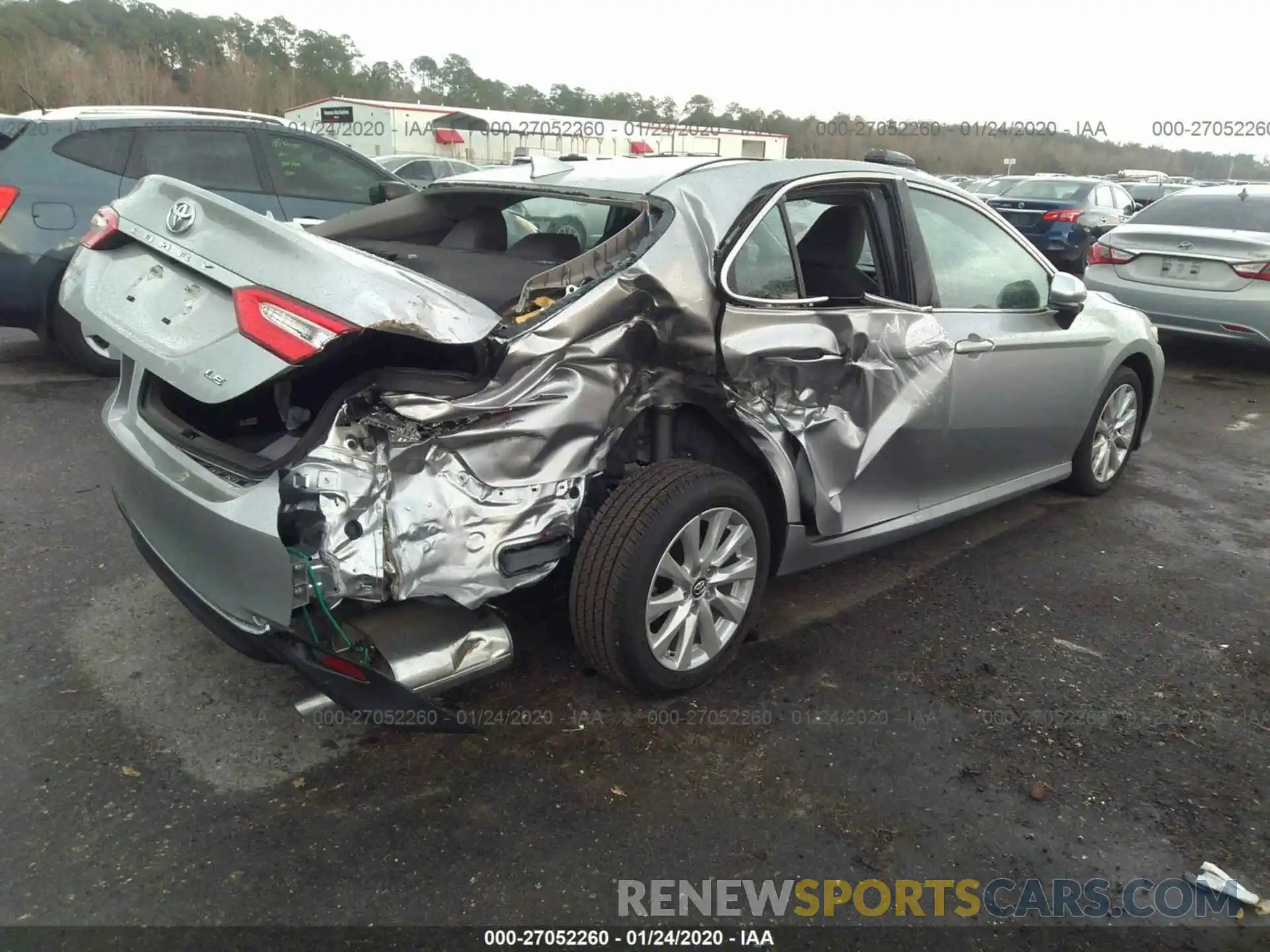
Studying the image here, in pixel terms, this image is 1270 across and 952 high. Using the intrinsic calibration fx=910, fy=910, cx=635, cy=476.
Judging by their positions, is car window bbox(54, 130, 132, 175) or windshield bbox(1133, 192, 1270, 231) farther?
windshield bbox(1133, 192, 1270, 231)

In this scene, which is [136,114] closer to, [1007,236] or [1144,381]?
[1007,236]

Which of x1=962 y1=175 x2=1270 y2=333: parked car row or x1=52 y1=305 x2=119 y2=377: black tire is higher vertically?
x1=962 y1=175 x2=1270 y2=333: parked car row

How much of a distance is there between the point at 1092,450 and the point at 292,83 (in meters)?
68.0

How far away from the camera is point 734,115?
51.7 meters

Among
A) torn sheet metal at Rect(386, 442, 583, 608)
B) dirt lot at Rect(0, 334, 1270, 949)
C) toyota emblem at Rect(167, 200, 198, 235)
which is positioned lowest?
dirt lot at Rect(0, 334, 1270, 949)

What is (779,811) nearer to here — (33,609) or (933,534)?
(933,534)

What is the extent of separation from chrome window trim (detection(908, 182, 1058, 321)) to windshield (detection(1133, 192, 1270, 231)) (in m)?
4.73

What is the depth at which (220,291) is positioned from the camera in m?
2.35

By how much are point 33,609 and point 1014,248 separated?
427 centimetres

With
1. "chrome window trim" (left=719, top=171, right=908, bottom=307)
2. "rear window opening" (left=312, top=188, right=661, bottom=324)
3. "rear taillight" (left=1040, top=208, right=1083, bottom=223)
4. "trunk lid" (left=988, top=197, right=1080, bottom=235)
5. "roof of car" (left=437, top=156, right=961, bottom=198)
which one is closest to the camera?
"rear window opening" (left=312, top=188, right=661, bottom=324)

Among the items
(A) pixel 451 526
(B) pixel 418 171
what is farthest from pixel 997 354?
(B) pixel 418 171

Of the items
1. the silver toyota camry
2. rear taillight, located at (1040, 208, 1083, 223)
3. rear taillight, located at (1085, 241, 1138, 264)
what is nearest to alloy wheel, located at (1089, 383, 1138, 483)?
the silver toyota camry

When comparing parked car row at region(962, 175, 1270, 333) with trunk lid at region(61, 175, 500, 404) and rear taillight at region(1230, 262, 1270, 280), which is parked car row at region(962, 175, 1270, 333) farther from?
trunk lid at region(61, 175, 500, 404)

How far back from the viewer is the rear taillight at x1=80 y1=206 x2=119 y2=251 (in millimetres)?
2648
